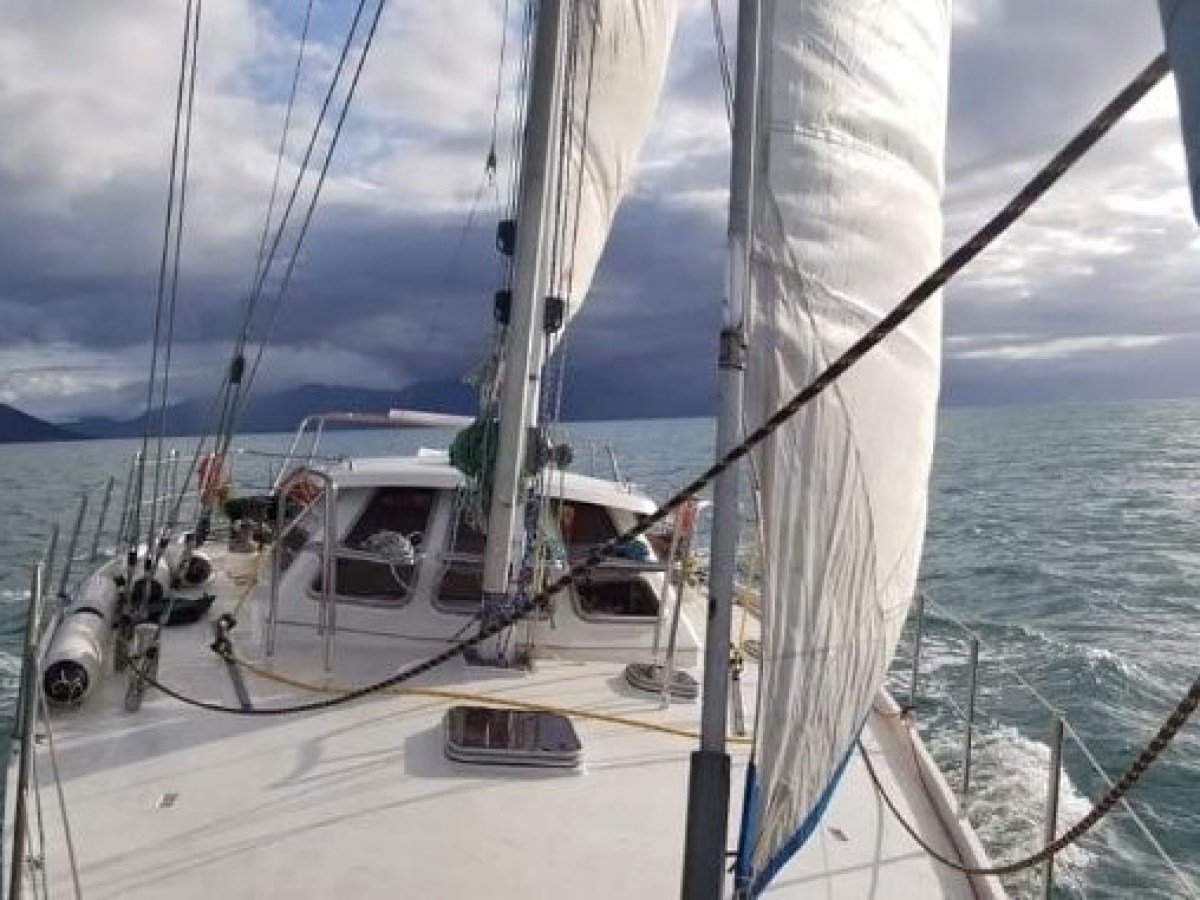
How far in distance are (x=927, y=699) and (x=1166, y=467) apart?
124 ft

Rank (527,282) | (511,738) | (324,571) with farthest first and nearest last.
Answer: (324,571)
(527,282)
(511,738)

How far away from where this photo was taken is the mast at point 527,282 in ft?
20.5

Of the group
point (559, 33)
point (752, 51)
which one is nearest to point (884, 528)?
point (752, 51)

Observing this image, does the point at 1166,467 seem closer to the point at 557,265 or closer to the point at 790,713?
the point at 557,265

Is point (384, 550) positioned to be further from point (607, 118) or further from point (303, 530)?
point (607, 118)

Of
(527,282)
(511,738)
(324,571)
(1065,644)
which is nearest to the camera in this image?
(511,738)

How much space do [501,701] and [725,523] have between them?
13.1 ft

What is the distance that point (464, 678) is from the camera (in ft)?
22.7

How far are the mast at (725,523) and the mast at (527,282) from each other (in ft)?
11.5

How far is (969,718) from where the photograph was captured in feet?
19.1

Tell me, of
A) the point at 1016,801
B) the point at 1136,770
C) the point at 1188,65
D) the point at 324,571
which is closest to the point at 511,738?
the point at 324,571

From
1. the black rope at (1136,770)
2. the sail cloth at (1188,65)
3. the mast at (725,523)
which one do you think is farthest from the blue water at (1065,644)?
the sail cloth at (1188,65)

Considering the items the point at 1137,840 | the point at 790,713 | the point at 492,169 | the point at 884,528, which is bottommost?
the point at 1137,840

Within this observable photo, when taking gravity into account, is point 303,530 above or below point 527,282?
below
